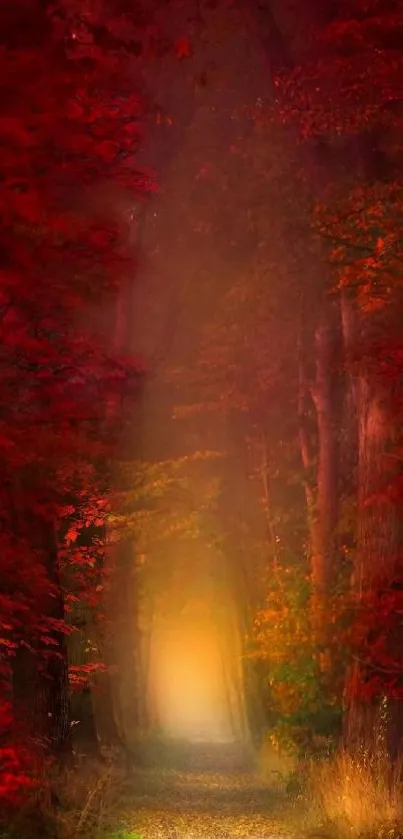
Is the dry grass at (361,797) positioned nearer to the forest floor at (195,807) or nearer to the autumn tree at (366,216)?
the forest floor at (195,807)

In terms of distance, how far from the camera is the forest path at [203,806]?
13.8m

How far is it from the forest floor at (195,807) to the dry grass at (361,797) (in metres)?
0.61

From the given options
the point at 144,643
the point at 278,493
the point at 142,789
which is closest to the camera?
the point at 142,789

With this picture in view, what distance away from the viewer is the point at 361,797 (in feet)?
39.2

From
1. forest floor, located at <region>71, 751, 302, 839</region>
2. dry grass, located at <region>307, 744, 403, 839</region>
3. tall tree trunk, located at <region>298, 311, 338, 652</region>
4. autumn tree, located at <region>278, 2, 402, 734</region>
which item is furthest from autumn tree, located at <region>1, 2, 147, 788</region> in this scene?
tall tree trunk, located at <region>298, 311, 338, 652</region>

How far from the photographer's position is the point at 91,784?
1388 centimetres

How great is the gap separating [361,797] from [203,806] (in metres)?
5.93

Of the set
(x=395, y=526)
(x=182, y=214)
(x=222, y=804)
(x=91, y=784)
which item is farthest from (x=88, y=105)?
(x=182, y=214)

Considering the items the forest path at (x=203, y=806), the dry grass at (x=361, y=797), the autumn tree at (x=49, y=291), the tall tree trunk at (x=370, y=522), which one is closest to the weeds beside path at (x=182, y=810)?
the forest path at (x=203, y=806)

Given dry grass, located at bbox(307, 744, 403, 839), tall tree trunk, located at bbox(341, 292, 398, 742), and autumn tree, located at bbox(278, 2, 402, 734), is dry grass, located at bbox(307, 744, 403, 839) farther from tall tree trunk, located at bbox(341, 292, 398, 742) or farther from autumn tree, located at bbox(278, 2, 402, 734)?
autumn tree, located at bbox(278, 2, 402, 734)

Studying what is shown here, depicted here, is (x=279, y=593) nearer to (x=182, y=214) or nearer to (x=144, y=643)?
(x=182, y=214)

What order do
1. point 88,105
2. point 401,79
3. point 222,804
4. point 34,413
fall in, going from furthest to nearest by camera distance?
point 222,804
point 401,79
point 34,413
point 88,105

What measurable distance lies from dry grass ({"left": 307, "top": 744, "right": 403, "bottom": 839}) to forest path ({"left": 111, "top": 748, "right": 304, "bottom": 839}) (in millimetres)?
750

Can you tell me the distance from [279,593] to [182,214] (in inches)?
330
